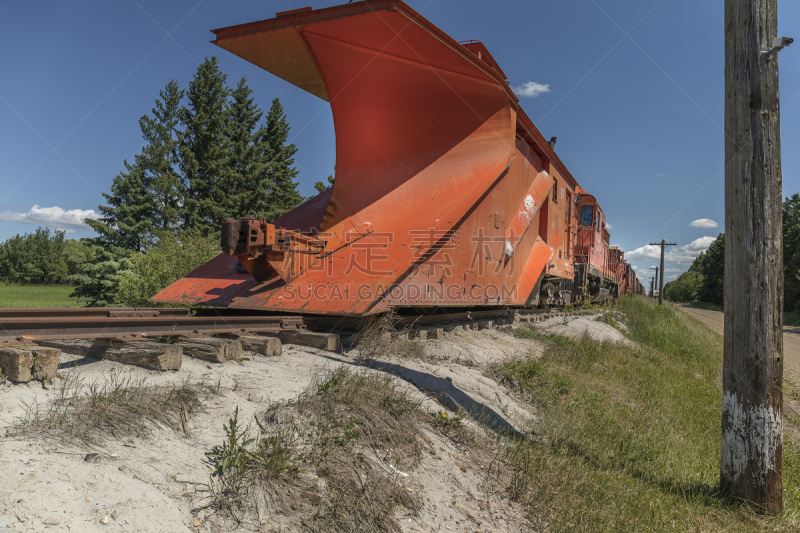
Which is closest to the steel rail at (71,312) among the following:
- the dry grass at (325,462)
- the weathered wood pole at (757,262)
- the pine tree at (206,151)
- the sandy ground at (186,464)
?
the sandy ground at (186,464)

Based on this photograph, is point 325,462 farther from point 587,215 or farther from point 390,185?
point 587,215

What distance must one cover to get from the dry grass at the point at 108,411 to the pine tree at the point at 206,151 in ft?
84.8

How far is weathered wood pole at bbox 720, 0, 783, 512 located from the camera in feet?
10.7

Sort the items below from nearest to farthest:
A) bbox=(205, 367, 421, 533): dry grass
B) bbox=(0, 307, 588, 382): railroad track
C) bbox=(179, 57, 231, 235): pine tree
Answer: bbox=(205, 367, 421, 533): dry grass < bbox=(0, 307, 588, 382): railroad track < bbox=(179, 57, 231, 235): pine tree

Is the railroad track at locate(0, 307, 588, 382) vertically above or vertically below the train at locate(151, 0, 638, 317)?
below

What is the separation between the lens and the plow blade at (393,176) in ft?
16.6

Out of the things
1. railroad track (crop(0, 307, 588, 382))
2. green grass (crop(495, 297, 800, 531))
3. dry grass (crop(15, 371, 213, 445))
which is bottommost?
green grass (crop(495, 297, 800, 531))

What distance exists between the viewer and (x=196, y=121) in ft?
91.6

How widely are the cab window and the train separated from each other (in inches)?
289

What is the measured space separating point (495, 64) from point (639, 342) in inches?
328

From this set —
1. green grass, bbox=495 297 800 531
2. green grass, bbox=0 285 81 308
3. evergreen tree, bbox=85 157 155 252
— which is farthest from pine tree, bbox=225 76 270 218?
green grass, bbox=495 297 800 531

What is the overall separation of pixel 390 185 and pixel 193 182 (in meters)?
24.4

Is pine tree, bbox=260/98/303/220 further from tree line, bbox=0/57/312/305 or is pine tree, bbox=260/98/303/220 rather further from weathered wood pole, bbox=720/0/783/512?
weathered wood pole, bbox=720/0/783/512

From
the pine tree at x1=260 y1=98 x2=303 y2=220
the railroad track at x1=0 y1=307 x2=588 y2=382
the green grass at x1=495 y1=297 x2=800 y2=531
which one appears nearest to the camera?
the railroad track at x1=0 y1=307 x2=588 y2=382
